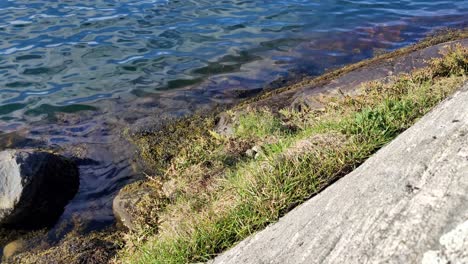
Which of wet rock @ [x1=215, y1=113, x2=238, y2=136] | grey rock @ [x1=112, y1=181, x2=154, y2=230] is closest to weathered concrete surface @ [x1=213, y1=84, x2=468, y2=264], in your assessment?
grey rock @ [x1=112, y1=181, x2=154, y2=230]

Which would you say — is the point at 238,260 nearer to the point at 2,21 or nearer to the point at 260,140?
the point at 260,140

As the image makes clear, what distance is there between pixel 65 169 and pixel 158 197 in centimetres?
251

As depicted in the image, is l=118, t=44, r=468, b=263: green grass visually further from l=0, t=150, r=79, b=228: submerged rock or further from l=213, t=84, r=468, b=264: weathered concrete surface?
l=0, t=150, r=79, b=228: submerged rock

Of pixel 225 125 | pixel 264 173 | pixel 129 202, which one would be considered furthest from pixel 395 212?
pixel 225 125

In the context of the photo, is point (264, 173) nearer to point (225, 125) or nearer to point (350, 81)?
point (225, 125)

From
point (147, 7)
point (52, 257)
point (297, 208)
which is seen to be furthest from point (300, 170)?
point (147, 7)

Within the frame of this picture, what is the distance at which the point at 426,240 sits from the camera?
2803 mm

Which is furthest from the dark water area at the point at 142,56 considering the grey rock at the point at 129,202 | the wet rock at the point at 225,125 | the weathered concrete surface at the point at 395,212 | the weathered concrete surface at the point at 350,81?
the weathered concrete surface at the point at 395,212

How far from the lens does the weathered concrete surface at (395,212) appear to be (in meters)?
2.83

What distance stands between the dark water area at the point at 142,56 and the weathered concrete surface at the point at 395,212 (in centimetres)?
422

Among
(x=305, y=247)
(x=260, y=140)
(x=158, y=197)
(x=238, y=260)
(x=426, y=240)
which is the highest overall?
(x=426, y=240)

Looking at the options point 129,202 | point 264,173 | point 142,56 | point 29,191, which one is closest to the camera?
point 264,173

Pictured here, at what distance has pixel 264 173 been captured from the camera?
5023 millimetres

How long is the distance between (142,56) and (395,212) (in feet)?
37.6
